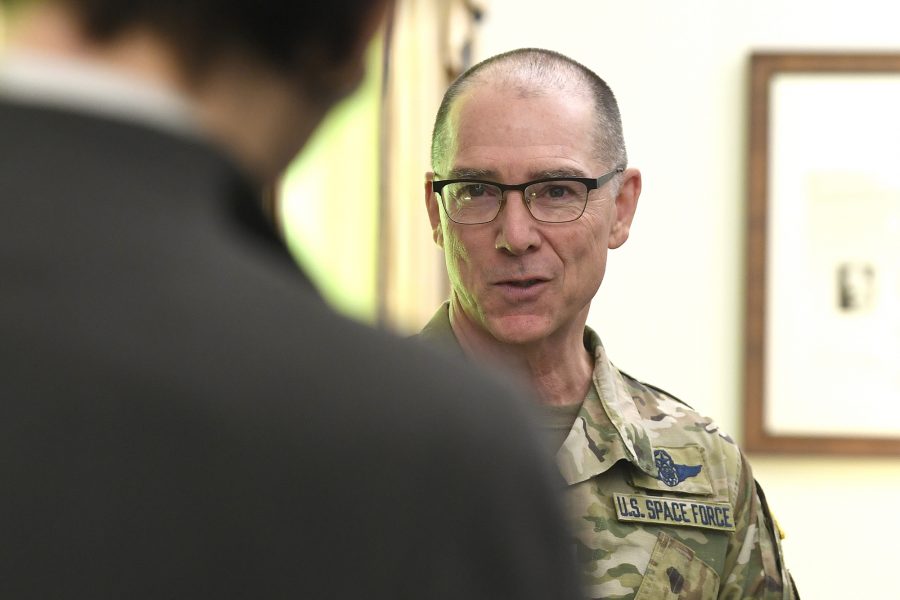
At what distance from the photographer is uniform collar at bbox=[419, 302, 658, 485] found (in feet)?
5.05

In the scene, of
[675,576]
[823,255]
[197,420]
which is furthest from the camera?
[823,255]

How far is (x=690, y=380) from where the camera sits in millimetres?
3014

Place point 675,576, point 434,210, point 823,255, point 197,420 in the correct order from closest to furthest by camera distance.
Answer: point 197,420 < point 675,576 < point 434,210 < point 823,255

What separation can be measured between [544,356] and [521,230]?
0.59ft

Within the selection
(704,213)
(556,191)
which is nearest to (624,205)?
(556,191)

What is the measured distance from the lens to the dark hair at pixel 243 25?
39cm

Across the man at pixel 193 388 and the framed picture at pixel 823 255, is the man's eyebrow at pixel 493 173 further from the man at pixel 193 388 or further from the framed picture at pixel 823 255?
the framed picture at pixel 823 255

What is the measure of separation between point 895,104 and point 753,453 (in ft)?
3.12

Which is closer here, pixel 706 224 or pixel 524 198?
pixel 524 198

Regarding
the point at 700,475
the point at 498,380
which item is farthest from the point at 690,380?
the point at 498,380

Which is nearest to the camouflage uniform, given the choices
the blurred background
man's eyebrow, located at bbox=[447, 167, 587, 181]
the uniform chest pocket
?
the uniform chest pocket

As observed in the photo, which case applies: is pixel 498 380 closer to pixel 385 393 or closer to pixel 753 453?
pixel 385 393

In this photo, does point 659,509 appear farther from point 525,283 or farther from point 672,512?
point 525,283

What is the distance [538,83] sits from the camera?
Answer: 1.57 meters
